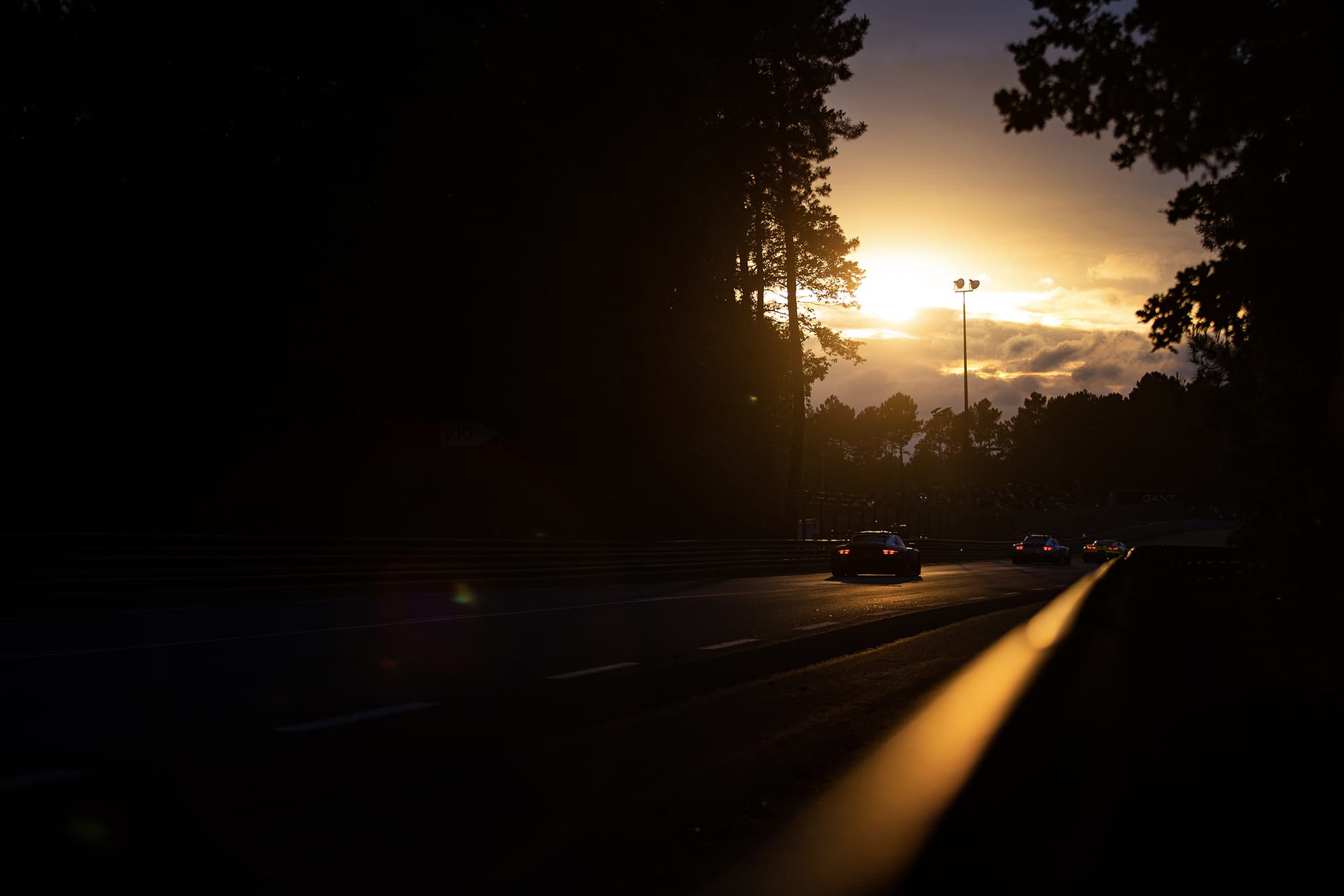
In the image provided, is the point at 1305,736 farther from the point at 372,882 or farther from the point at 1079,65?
the point at 372,882

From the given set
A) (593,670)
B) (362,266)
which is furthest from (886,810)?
(362,266)

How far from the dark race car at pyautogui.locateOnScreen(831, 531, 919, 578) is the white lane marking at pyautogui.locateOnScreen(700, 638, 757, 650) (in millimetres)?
22285

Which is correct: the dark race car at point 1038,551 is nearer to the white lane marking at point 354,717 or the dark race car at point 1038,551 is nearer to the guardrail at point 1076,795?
the guardrail at point 1076,795

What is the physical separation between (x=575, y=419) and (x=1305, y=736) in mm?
27696

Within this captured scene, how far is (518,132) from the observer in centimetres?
3238

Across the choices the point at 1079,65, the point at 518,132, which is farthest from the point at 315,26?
the point at 1079,65

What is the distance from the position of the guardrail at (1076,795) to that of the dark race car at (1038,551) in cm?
4317

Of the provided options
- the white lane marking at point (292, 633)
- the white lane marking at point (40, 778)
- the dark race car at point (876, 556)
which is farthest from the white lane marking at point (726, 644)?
the dark race car at point (876, 556)

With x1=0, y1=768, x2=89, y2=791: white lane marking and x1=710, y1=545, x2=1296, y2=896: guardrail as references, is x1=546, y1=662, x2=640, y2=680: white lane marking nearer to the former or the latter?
x1=710, y1=545, x2=1296, y2=896: guardrail

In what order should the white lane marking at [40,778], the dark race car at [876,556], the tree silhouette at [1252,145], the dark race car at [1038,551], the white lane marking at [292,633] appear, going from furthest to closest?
the dark race car at [1038,551] → the dark race car at [876,556] → the white lane marking at [292,633] → the tree silhouette at [1252,145] → the white lane marking at [40,778]

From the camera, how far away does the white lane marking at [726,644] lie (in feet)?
41.5

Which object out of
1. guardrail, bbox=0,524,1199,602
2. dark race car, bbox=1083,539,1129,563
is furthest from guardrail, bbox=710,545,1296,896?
dark race car, bbox=1083,539,1129,563

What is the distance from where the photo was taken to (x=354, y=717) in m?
7.69

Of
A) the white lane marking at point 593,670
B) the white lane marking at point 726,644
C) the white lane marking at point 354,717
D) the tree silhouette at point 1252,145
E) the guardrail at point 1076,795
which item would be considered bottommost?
the guardrail at point 1076,795
